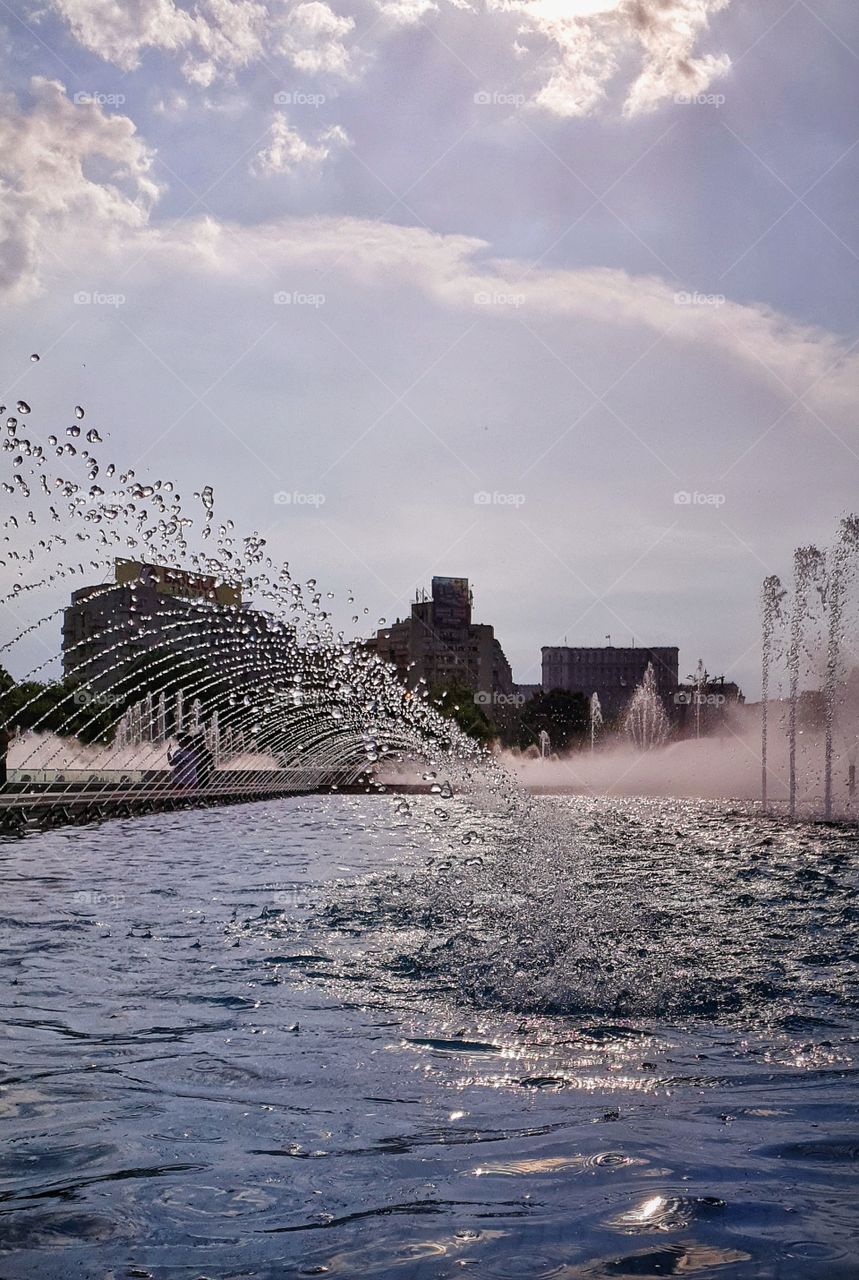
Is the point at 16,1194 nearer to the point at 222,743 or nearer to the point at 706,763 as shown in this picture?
the point at 222,743

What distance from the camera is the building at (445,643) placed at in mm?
167625

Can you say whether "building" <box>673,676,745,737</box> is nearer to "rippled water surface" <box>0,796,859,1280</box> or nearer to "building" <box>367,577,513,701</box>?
"building" <box>367,577,513,701</box>

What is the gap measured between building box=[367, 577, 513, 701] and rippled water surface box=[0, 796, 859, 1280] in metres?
148

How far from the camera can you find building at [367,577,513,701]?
167625 mm

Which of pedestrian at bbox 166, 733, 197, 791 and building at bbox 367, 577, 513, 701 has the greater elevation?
building at bbox 367, 577, 513, 701

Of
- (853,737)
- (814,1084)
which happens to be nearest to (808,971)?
(814,1084)

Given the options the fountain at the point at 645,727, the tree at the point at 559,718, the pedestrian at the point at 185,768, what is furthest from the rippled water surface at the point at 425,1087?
the tree at the point at 559,718

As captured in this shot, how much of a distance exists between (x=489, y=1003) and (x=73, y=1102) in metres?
2.88

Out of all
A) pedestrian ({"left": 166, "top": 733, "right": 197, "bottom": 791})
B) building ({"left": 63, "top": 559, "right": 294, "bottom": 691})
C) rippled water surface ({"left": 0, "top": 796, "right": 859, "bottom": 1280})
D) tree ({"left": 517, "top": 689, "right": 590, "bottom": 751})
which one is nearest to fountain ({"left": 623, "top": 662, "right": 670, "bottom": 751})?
tree ({"left": 517, "top": 689, "right": 590, "bottom": 751})

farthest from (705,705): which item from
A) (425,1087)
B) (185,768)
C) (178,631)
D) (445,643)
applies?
(425,1087)

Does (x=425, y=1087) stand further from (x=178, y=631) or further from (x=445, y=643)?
(x=445, y=643)

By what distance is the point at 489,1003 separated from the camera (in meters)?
7.44

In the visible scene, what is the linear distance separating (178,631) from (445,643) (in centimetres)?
8503

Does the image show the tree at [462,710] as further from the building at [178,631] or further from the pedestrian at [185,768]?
the pedestrian at [185,768]
